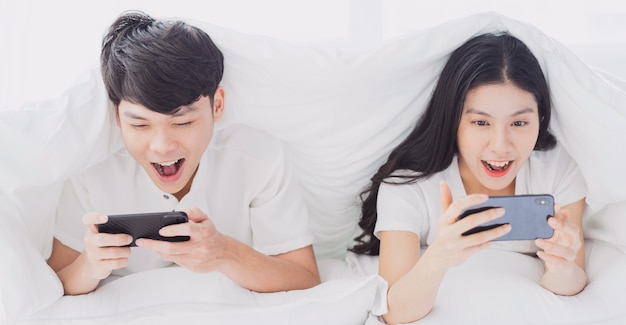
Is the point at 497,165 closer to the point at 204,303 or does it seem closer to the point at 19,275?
the point at 204,303

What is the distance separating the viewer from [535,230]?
1340 millimetres

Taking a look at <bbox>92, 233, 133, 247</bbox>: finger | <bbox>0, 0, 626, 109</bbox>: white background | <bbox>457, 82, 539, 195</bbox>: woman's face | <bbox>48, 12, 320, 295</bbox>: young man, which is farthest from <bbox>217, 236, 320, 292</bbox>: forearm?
<bbox>0, 0, 626, 109</bbox>: white background

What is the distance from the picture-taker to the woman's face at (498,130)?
1472 mm

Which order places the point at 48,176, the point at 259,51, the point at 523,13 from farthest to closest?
the point at 523,13
the point at 259,51
the point at 48,176

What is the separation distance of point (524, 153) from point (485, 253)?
237mm

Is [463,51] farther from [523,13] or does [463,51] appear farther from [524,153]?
[523,13]

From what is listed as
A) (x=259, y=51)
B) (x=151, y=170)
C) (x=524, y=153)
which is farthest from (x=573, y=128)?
(x=151, y=170)

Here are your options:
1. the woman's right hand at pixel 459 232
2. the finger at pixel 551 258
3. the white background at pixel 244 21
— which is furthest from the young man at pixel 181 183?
the white background at pixel 244 21

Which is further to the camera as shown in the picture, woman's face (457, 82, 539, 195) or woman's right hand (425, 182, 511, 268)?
woman's face (457, 82, 539, 195)

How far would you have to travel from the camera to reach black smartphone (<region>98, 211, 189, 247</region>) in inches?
51.4

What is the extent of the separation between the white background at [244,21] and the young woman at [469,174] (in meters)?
0.57

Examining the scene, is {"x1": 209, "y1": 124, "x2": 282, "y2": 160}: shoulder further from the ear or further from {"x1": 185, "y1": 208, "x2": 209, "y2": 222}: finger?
{"x1": 185, "y1": 208, "x2": 209, "y2": 222}: finger

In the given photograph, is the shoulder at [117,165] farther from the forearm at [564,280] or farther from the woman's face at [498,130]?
the forearm at [564,280]

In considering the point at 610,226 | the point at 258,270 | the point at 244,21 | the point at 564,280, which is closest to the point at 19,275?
the point at 258,270
